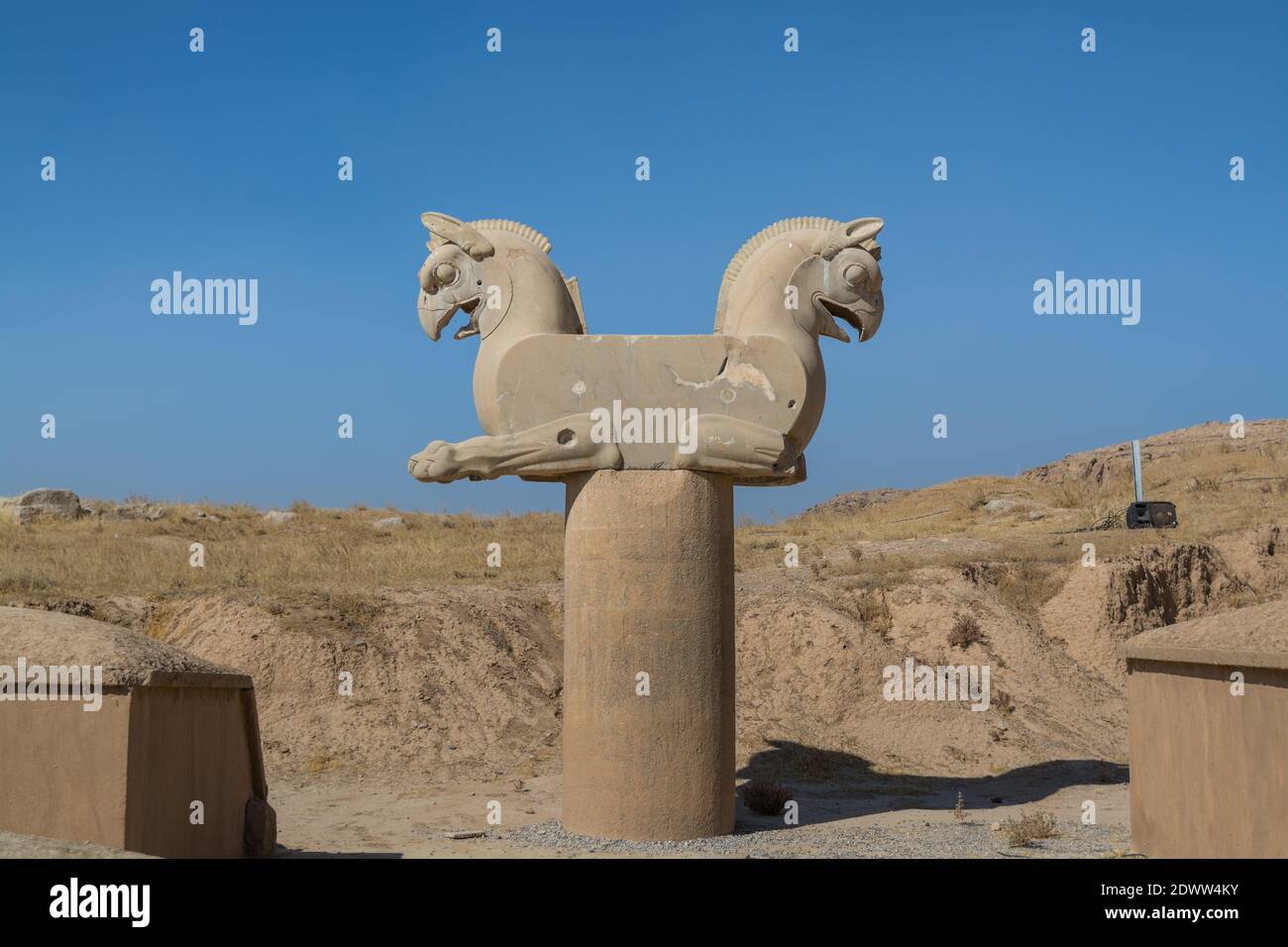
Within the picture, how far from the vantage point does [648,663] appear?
9.62 meters

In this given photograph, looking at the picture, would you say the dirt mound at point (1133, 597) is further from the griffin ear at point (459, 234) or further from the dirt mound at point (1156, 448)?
the dirt mound at point (1156, 448)

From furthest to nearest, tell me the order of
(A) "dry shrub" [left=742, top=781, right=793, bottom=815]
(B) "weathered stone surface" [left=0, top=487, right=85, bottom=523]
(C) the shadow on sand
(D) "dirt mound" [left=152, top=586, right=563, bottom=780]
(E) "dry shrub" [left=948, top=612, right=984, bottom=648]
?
(B) "weathered stone surface" [left=0, top=487, right=85, bottom=523], (E) "dry shrub" [left=948, top=612, right=984, bottom=648], (D) "dirt mound" [left=152, top=586, right=563, bottom=780], (C) the shadow on sand, (A) "dry shrub" [left=742, top=781, right=793, bottom=815]

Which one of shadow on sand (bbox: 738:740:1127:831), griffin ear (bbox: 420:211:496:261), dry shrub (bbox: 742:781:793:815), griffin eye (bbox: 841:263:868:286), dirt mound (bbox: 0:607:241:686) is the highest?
griffin ear (bbox: 420:211:496:261)

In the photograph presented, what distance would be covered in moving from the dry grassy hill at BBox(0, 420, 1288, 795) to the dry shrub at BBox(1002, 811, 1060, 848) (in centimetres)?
270

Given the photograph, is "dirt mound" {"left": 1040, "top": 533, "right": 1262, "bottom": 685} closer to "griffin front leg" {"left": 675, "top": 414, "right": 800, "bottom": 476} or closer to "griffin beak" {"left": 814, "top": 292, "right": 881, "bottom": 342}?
"griffin beak" {"left": 814, "top": 292, "right": 881, "bottom": 342}

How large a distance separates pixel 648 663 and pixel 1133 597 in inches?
424

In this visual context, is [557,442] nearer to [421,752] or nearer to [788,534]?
[421,752]

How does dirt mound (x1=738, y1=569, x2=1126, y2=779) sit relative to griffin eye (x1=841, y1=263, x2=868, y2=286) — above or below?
below

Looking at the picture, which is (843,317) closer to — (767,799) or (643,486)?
(643,486)

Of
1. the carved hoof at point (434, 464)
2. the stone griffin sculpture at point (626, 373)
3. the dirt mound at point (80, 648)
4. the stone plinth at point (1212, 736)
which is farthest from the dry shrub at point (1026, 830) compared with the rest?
the dirt mound at point (80, 648)

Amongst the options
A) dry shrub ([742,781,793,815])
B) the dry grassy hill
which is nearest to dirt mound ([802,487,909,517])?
the dry grassy hill

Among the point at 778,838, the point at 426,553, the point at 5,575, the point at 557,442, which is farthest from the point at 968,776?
the point at 5,575

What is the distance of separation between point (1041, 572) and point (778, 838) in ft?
32.2

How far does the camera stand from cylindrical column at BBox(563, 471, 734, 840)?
31.5 ft
